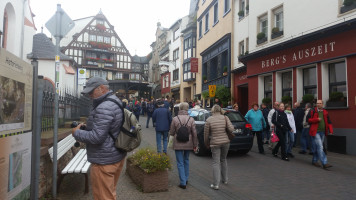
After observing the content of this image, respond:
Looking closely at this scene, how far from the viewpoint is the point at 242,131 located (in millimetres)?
9508

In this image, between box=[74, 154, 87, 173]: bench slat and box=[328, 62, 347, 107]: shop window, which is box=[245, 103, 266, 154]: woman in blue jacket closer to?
box=[328, 62, 347, 107]: shop window

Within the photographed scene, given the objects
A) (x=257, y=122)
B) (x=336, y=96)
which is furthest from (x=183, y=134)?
(x=336, y=96)

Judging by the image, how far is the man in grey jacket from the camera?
10.7 ft

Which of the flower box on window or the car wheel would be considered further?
the flower box on window

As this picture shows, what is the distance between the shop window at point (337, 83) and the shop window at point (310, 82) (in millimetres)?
907

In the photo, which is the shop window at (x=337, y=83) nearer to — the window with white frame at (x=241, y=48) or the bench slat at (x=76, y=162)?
the window with white frame at (x=241, y=48)

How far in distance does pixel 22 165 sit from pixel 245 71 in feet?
54.5

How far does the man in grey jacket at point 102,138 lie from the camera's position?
3.25m

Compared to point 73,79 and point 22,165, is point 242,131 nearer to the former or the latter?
point 22,165

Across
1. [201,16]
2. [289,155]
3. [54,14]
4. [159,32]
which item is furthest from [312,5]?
[159,32]

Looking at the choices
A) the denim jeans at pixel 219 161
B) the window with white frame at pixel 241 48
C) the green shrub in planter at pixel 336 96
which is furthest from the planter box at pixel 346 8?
the window with white frame at pixel 241 48

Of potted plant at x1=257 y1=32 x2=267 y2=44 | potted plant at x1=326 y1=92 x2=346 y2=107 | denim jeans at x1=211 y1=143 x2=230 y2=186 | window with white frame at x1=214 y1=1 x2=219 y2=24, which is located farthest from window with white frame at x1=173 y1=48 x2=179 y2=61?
denim jeans at x1=211 y1=143 x2=230 y2=186

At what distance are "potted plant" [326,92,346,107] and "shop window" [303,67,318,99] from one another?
107 centimetres

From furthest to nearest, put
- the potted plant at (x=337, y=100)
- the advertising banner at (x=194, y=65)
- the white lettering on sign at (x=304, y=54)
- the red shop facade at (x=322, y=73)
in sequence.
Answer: the advertising banner at (x=194, y=65)
the white lettering on sign at (x=304, y=54)
the potted plant at (x=337, y=100)
the red shop facade at (x=322, y=73)
